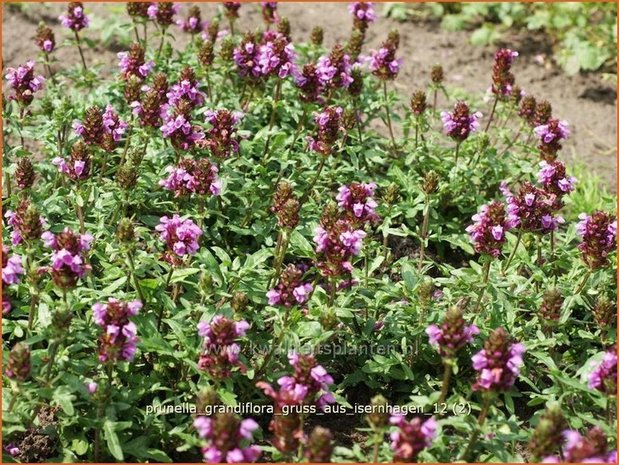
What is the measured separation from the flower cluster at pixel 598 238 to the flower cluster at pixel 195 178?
1.99 metres

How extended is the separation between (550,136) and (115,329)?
314 cm

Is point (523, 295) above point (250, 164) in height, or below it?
below

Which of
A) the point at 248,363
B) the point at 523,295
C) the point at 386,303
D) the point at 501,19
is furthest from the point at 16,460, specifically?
the point at 501,19

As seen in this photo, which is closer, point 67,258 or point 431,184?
point 67,258

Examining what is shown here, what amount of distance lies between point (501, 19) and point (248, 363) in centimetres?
653

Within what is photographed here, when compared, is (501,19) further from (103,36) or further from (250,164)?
(250,164)

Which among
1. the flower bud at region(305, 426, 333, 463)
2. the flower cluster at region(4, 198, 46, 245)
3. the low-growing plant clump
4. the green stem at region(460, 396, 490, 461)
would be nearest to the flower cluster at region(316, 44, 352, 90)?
the low-growing plant clump

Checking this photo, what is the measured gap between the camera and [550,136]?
564 centimetres

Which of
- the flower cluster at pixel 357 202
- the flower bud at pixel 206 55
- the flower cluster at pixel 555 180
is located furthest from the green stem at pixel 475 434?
the flower bud at pixel 206 55

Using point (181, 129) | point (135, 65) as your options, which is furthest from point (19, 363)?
point (135, 65)

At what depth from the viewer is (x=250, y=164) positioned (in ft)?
18.8

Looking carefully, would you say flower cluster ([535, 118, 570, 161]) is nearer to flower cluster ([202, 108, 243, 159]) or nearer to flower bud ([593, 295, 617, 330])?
flower bud ([593, 295, 617, 330])

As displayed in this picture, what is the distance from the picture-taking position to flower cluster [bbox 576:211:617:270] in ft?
15.5

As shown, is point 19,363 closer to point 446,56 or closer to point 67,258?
point 67,258
